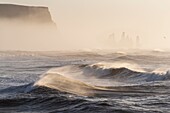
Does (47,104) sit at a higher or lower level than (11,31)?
lower

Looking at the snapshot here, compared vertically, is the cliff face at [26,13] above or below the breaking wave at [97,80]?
above

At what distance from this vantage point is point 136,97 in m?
19.9

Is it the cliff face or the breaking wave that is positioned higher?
the cliff face

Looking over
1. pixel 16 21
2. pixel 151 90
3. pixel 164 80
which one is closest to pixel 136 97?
pixel 151 90

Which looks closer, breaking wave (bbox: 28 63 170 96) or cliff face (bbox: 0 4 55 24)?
breaking wave (bbox: 28 63 170 96)

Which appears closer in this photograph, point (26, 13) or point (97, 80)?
point (97, 80)

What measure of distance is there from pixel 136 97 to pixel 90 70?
2032 cm

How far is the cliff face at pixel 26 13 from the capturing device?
172 meters

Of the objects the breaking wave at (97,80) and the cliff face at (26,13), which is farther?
the cliff face at (26,13)

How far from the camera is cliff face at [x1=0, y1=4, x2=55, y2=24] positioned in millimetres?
172075

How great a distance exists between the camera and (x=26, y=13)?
17850cm

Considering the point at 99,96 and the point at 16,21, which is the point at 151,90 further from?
the point at 16,21

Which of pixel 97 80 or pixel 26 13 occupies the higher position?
pixel 26 13

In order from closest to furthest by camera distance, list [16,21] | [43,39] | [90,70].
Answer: [90,70]
[16,21]
[43,39]
